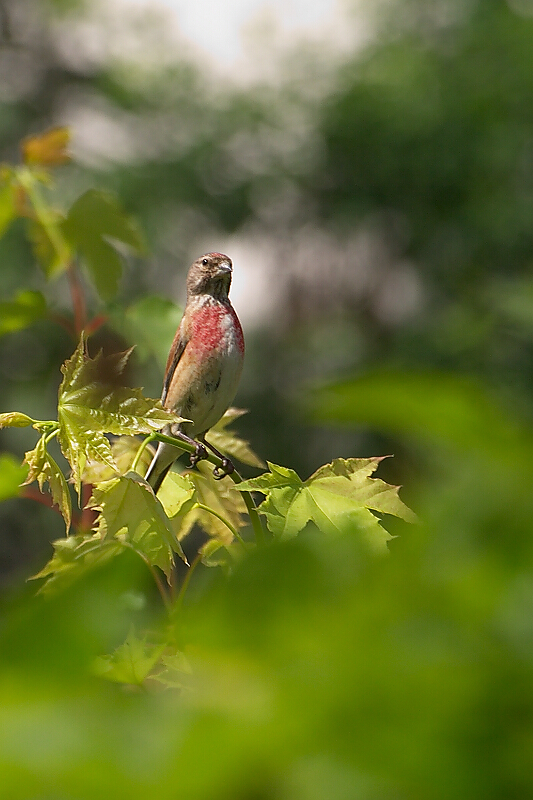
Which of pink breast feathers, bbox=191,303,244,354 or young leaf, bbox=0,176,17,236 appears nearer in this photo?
young leaf, bbox=0,176,17,236

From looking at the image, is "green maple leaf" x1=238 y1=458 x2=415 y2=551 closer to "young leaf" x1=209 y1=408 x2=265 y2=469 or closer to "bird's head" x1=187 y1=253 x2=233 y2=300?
"young leaf" x1=209 y1=408 x2=265 y2=469

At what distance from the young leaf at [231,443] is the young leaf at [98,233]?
0.30m

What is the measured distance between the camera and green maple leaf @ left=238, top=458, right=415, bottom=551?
89 centimetres

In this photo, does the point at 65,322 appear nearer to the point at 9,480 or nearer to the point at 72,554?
the point at 72,554

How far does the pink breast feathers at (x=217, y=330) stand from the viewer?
5.97 ft

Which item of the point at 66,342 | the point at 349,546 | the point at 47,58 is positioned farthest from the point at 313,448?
the point at 349,546

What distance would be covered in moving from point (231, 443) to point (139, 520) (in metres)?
0.41

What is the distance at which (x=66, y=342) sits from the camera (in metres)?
6.18

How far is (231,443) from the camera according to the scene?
126 centimetres

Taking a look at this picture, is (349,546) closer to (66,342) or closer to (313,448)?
(66,342)

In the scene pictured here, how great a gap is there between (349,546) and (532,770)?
7 centimetres

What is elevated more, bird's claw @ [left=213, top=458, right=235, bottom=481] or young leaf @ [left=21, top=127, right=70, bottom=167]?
young leaf @ [left=21, top=127, right=70, bottom=167]

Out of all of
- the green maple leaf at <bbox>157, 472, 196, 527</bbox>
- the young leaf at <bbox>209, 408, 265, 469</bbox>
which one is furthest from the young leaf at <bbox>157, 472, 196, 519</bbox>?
the young leaf at <bbox>209, 408, 265, 469</bbox>

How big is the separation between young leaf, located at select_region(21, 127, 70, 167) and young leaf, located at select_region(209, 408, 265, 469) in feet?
2.03
